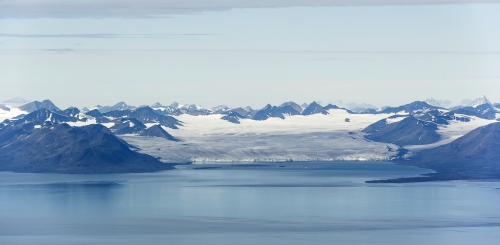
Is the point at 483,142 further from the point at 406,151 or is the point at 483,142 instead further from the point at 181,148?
the point at 181,148

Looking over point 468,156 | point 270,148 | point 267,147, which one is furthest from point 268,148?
point 468,156

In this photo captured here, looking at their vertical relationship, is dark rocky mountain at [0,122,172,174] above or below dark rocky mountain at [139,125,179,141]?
below

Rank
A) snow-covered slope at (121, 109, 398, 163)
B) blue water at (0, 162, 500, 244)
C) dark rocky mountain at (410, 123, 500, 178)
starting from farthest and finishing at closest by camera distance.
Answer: snow-covered slope at (121, 109, 398, 163), dark rocky mountain at (410, 123, 500, 178), blue water at (0, 162, 500, 244)

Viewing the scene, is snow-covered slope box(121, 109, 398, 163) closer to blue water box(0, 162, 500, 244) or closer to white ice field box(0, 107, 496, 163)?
white ice field box(0, 107, 496, 163)

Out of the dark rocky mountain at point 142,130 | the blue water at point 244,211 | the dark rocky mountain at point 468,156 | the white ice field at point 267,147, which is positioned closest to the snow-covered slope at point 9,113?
the white ice field at point 267,147

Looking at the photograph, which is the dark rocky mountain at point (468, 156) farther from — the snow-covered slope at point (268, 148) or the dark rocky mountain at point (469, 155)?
the snow-covered slope at point (268, 148)

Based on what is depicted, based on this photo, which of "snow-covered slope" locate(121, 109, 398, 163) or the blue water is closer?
the blue water

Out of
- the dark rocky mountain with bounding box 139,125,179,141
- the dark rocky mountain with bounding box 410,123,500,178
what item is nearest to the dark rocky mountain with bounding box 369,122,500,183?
the dark rocky mountain with bounding box 410,123,500,178
